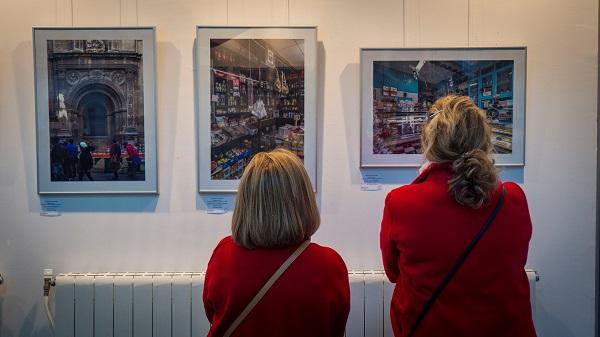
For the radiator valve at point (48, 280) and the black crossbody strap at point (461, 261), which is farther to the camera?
the radiator valve at point (48, 280)

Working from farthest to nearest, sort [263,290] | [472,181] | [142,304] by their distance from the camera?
[142,304], [472,181], [263,290]

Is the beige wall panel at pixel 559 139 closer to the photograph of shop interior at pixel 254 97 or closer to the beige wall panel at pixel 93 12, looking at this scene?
the photograph of shop interior at pixel 254 97

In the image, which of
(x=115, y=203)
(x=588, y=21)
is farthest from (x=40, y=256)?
(x=588, y=21)

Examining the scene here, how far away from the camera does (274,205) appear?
4.07 feet

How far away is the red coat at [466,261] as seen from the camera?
1.33 m

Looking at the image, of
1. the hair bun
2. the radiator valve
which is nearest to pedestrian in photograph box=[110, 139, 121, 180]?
the radiator valve

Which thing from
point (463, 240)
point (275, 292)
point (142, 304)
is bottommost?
point (142, 304)

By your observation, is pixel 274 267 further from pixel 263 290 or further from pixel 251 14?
pixel 251 14

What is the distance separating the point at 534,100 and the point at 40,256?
3.06 m

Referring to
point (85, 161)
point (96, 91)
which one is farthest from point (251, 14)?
point (85, 161)

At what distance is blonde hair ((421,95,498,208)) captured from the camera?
1.32m

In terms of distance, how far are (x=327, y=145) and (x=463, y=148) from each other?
40.3 inches

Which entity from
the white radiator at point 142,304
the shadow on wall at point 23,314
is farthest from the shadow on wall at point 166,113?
the shadow on wall at point 23,314

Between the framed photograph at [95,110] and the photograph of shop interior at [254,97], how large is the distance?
0.38 metres
